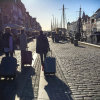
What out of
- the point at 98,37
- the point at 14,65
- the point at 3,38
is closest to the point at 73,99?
the point at 14,65

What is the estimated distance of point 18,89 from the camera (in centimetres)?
646

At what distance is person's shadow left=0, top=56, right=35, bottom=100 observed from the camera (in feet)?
18.9

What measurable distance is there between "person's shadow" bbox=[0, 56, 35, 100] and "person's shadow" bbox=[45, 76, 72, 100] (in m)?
0.52

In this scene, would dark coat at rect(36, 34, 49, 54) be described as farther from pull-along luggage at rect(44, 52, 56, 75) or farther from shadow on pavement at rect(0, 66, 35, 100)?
shadow on pavement at rect(0, 66, 35, 100)

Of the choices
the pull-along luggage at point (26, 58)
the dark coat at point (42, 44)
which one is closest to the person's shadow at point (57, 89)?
the dark coat at point (42, 44)

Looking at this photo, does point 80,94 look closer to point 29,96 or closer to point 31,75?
point 29,96

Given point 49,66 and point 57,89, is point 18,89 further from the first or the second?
point 49,66

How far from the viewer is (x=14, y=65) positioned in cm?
775

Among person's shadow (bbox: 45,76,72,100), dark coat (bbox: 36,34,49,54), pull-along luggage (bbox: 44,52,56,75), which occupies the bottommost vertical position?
person's shadow (bbox: 45,76,72,100)

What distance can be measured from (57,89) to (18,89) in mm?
1143

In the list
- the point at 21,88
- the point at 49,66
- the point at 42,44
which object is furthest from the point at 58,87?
the point at 42,44

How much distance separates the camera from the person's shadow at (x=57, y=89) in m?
5.70

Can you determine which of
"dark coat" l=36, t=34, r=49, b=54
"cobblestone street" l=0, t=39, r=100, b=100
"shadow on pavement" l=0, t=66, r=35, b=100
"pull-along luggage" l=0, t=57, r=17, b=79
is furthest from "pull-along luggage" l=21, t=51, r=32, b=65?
"pull-along luggage" l=0, t=57, r=17, b=79

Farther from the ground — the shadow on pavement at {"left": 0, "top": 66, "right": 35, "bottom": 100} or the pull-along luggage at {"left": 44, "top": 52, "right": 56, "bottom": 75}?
the pull-along luggage at {"left": 44, "top": 52, "right": 56, "bottom": 75}
